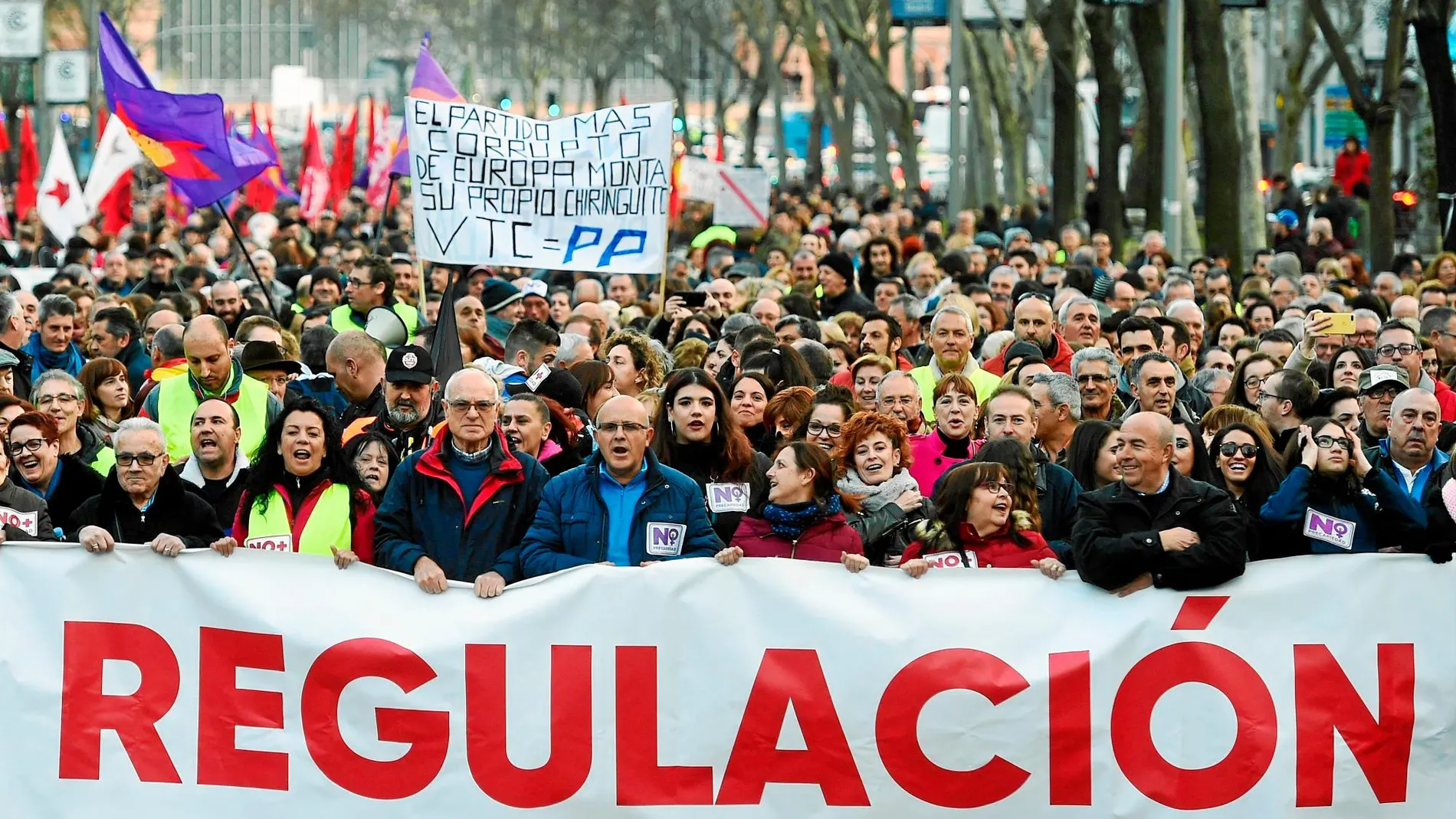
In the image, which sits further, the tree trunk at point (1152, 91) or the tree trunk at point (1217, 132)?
the tree trunk at point (1152, 91)

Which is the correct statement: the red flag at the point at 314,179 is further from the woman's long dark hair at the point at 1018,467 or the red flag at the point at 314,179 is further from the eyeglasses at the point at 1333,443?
the eyeglasses at the point at 1333,443

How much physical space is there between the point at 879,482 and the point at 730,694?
1313 mm

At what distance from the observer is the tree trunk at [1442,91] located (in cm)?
2142

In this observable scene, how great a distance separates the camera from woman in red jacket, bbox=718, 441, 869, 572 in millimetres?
7617

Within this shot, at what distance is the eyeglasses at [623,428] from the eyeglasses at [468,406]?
0.40 m

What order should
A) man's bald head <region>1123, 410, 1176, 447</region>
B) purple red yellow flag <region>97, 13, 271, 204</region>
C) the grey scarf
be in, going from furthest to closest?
purple red yellow flag <region>97, 13, 271, 204</region> < the grey scarf < man's bald head <region>1123, 410, 1176, 447</region>

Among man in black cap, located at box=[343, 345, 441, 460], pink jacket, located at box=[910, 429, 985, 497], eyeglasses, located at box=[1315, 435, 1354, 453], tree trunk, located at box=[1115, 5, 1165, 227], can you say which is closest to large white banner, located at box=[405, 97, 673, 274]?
man in black cap, located at box=[343, 345, 441, 460]

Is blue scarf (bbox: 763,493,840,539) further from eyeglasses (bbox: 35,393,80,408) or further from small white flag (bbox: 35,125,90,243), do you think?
small white flag (bbox: 35,125,90,243)

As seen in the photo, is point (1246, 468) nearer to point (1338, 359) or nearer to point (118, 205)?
point (1338, 359)

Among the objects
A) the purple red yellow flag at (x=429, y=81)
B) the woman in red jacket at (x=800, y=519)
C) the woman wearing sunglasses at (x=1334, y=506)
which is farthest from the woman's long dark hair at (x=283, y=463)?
the purple red yellow flag at (x=429, y=81)

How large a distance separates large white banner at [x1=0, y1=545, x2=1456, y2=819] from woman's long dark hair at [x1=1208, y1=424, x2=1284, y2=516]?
1.20 metres

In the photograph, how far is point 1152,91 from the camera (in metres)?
27.3

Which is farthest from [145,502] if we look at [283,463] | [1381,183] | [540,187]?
[1381,183]

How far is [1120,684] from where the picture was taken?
7.18 meters
